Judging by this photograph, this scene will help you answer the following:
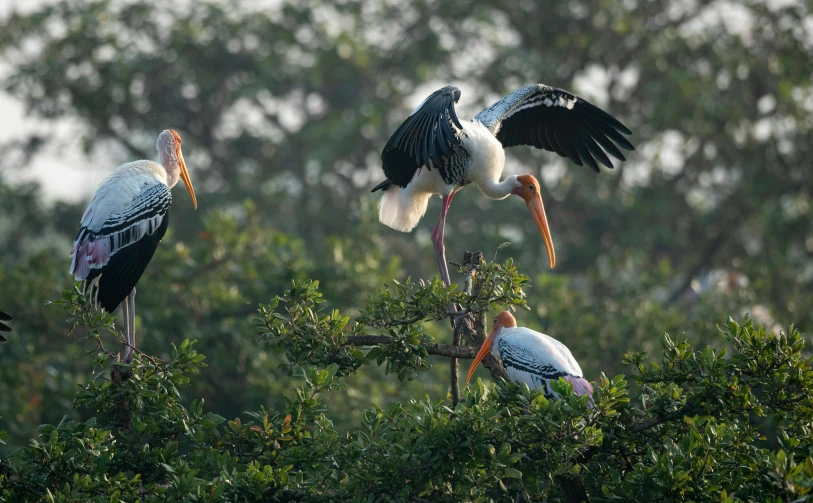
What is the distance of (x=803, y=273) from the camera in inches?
401

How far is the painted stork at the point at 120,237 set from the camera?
5.33 metres

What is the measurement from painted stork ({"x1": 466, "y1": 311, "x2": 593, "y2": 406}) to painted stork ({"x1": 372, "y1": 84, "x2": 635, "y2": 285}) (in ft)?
1.49

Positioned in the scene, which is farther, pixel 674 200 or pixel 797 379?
pixel 674 200

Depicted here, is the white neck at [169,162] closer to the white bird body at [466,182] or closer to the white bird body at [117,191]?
the white bird body at [117,191]

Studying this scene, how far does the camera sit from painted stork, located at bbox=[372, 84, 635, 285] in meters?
5.83

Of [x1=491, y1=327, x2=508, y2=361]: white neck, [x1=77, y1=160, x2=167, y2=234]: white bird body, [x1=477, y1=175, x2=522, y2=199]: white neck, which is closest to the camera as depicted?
[x1=77, y1=160, x2=167, y2=234]: white bird body

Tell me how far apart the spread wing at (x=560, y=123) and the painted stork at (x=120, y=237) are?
2.17 m

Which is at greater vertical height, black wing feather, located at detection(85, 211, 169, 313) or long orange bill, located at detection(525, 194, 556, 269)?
long orange bill, located at detection(525, 194, 556, 269)

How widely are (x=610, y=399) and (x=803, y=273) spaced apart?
279 inches

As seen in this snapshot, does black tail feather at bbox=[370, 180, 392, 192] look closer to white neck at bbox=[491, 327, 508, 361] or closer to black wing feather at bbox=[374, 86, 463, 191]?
black wing feather at bbox=[374, 86, 463, 191]

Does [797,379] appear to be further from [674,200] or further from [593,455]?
[674,200]

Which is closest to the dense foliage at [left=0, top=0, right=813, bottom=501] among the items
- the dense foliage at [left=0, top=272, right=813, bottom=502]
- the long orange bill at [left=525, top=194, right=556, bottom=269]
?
the dense foliage at [left=0, top=272, right=813, bottom=502]

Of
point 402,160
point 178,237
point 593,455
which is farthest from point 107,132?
point 593,455

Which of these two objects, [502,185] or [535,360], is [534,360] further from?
[502,185]
